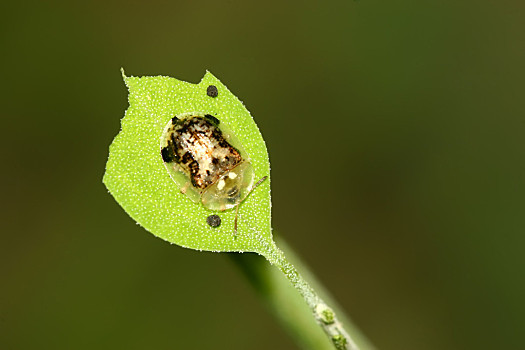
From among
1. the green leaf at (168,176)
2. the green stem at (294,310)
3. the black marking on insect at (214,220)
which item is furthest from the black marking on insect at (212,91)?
the green stem at (294,310)

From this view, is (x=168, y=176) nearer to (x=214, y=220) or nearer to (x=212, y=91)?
(x=214, y=220)

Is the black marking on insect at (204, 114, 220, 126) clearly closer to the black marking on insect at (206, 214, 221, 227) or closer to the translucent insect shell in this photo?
the translucent insect shell

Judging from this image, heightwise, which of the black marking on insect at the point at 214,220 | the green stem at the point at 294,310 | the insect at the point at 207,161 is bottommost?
the green stem at the point at 294,310

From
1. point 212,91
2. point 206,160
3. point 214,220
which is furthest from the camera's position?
point 206,160

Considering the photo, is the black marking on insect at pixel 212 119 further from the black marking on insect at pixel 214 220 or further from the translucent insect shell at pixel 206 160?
the black marking on insect at pixel 214 220

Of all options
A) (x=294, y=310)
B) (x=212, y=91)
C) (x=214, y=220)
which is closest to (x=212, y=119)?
(x=212, y=91)

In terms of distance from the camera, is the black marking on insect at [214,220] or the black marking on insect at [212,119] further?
the black marking on insect at [212,119]

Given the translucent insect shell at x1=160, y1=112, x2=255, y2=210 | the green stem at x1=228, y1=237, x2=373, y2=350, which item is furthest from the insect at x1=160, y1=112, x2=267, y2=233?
the green stem at x1=228, y1=237, x2=373, y2=350

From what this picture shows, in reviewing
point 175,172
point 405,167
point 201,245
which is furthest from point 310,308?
point 405,167
